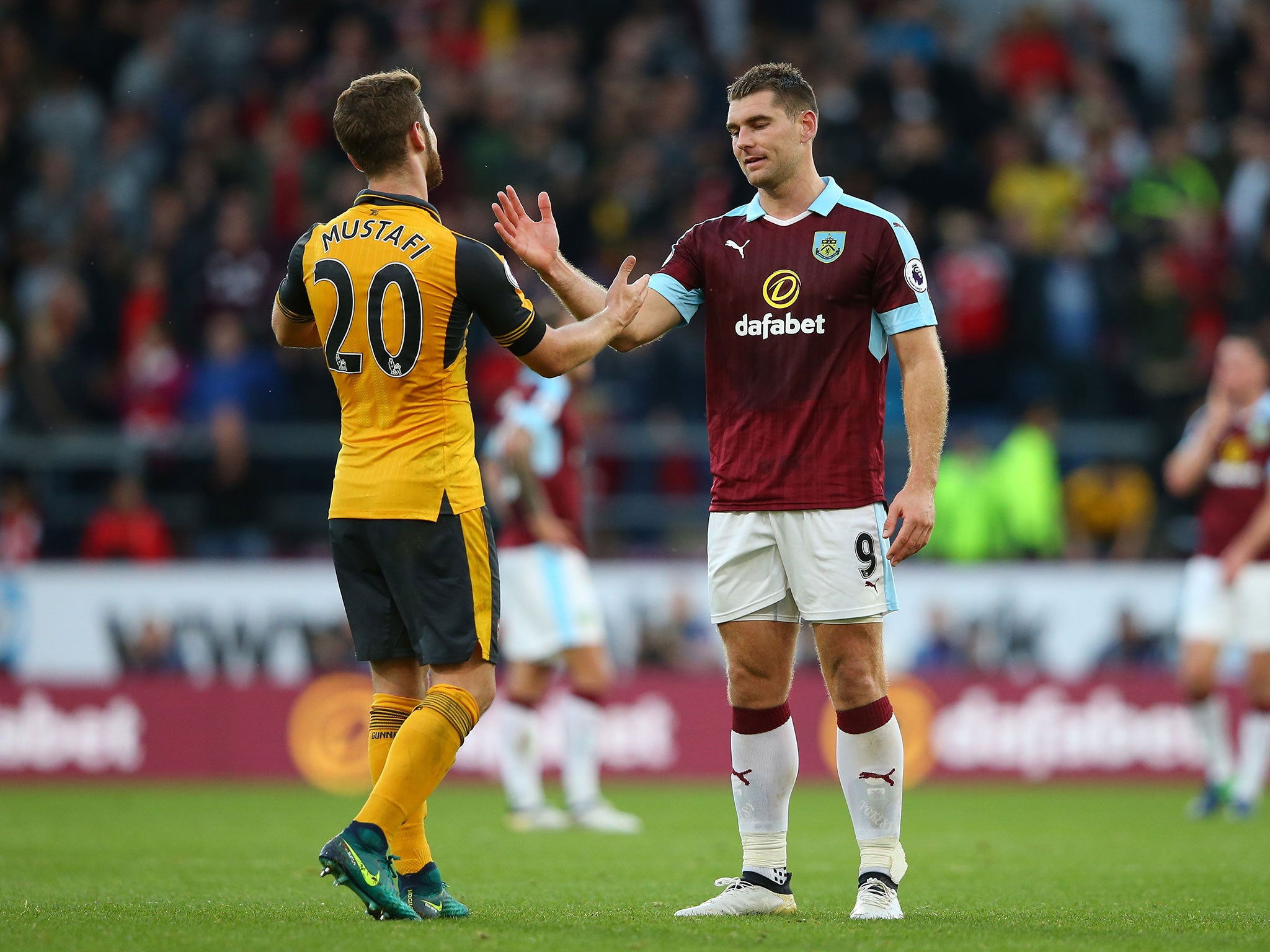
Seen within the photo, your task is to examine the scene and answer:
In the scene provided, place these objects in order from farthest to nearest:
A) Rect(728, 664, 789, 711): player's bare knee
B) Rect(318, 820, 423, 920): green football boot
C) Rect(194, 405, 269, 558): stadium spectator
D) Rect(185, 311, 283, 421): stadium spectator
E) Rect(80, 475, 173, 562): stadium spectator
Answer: Rect(185, 311, 283, 421): stadium spectator → Rect(194, 405, 269, 558): stadium spectator → Rect(80, 475, 173, 562): stadium spectator → Rect(728, 664, 789, 711): player's bare knee → Rect(318, 820, 423, 920): green football boot

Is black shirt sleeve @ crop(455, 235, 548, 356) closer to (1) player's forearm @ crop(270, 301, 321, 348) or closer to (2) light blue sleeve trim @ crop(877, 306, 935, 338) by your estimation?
(1) player's forearm @ crop(270, 301, 321, 348)

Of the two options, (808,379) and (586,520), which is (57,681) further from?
(808,379)

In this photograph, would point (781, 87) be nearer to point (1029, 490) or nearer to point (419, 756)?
point (419, 756)

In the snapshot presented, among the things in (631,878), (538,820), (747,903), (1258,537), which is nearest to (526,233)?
(747,903)

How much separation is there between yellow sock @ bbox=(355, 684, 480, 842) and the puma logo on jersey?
4.50ft

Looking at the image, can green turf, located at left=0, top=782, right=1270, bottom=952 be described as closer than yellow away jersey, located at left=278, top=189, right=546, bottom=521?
Yes

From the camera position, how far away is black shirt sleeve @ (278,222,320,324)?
5719 millimetres

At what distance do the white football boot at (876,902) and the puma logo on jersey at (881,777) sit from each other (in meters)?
0.33

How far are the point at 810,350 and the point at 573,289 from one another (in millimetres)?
857

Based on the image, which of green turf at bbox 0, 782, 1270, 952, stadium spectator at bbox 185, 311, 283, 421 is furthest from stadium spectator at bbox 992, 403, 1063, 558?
stadium spectator at bbox 185, 311, 283, 421

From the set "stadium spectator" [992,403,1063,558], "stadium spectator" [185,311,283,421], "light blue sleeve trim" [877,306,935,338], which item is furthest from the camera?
"stadium spectator" [185,311,283,421]

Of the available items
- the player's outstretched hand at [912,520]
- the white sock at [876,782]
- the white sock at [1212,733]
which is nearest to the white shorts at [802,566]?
the player's outstretched hand at [912,520]

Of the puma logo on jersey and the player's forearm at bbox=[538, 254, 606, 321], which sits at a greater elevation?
the player's forearm at bbox=[538, 254, 606, 321]

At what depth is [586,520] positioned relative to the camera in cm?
1595
